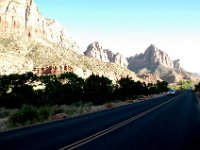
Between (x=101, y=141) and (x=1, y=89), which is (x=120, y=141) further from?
(x=1, y=89)

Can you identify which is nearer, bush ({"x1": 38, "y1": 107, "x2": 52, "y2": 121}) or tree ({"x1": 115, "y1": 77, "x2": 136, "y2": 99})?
bush ({"x1": 38, "y1": 107, "x2": 52, "y2": 121})

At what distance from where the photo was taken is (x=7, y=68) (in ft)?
375

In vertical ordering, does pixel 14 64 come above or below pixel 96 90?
above

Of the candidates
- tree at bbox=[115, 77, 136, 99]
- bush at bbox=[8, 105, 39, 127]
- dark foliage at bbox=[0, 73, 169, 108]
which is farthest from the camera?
tree at bbox=[115, 77, 136, 99]

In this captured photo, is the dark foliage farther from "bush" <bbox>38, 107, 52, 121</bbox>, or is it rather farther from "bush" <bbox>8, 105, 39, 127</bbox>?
"bush" <bbox>8, 105, 39, 127</bbox>

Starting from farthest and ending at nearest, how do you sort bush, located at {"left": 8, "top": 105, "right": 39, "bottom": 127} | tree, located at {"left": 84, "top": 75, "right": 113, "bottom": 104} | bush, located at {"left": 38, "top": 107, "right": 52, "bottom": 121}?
tree, located at {"left": 84, "top": 75, "right": 113, "bottom": 104} → bush, located at {"left": 38, "top": 107, "right": 52, "bottom": 121} → bush, located at {"left": 8, "top": 105, "right": 39, "bottom": 127}

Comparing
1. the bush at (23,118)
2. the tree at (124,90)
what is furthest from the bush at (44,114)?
the tree at (124,90)

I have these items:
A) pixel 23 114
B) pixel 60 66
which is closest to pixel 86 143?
pixel 23 114

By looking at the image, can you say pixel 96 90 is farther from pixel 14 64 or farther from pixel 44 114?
pixel 14 64

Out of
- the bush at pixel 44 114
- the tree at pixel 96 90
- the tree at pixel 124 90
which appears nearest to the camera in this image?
the bush at pixel 44 114

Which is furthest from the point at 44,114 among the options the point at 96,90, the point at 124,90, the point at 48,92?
the point at 124,90

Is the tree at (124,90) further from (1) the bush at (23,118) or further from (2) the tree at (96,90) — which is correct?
Result: (1) the bush at (23,118)

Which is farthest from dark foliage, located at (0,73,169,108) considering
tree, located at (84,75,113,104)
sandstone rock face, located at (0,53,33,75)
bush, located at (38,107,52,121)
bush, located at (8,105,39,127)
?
sandstone rock face, located at (0,53,33,75)

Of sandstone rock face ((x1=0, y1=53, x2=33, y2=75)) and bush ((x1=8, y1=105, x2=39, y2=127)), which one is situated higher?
sandstone rock face ((x1=0, y1=53, x2=33, y2=75))
